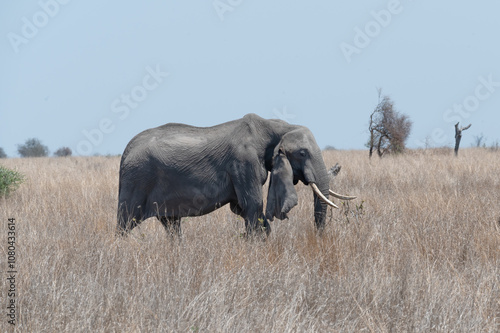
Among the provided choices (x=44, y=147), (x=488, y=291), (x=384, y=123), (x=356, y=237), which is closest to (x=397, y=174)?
(x=356, y=237)

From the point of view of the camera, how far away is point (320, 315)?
3.52m

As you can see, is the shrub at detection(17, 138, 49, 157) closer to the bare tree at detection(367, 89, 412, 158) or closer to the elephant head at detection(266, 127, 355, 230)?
the bare tree at detection(367, 89, 412, 158)

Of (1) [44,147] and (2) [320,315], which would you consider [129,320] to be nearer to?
(2) [320,315]

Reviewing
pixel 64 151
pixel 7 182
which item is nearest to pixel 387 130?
pixel 7 182

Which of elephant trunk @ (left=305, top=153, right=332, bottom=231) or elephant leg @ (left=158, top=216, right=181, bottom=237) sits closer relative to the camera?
elephant trunk @ (left=305, top=153, right=332, bottom=231)

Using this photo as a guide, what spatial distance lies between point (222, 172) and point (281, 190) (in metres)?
0.67

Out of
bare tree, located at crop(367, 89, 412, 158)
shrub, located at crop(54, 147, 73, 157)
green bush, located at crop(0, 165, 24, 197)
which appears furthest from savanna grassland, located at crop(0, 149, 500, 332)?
shrub, located at crop(54, 147, 73, 157)

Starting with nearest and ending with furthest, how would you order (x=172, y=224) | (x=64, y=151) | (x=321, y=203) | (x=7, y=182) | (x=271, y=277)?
1. (x=271, y=277)
2. (x=321, y=203)
3. (x=172, y=224)
4. (x=7, y=182)
5. (x=64, y=151)

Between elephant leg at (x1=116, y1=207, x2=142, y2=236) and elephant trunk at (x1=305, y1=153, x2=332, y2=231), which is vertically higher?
elephant trunk at (x1=305, y1=153, x2=332, y2=231)

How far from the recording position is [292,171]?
525 cm

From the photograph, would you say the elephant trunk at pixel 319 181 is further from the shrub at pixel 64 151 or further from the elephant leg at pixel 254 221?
the shrub at pixel 64 151

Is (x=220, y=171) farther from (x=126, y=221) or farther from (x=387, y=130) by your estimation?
(x=387, y=130)

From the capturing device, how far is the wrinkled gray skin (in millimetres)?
5199

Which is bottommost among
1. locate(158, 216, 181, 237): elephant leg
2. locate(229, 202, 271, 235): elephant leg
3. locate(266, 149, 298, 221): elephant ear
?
locate(158, 216, 181, 237): elephant leg
